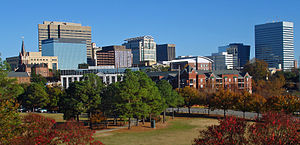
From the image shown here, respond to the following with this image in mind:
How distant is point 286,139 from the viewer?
830 inches

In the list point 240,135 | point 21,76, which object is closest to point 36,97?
point 240,135

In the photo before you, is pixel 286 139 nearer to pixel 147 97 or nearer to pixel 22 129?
pixel 22 129

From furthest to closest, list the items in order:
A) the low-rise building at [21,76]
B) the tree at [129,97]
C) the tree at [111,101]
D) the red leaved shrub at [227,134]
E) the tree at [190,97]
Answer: the low-rise building at [21,76]
the tree at [190,97]
the tree at [111,101]
the tree at [129,97]
the red leaved shrub at [227,134]

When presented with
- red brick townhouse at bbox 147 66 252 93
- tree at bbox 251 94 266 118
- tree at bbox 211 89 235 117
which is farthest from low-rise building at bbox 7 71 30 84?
tree at bbox 251 94 266 118

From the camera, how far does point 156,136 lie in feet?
149

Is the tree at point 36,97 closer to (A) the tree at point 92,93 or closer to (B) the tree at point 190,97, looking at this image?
(A) the tree at point 92,93

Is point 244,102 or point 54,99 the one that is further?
point 54,99

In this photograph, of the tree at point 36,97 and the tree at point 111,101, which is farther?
the tree at point 36,97

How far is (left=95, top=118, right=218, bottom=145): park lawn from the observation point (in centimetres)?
4056

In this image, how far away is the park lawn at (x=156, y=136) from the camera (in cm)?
4056

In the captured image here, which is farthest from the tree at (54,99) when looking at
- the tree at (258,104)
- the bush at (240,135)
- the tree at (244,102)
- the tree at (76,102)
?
the bush at (240,135)

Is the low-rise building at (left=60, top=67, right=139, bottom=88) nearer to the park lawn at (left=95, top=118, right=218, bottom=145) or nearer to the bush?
the park lawn at (left=95, top=118, right=218, bottom=145)

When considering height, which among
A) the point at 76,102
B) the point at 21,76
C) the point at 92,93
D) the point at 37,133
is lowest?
the point at 37,133

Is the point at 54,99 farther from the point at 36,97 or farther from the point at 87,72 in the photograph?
the point at 87,72
